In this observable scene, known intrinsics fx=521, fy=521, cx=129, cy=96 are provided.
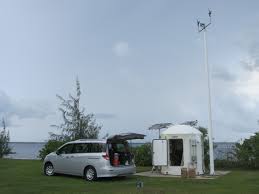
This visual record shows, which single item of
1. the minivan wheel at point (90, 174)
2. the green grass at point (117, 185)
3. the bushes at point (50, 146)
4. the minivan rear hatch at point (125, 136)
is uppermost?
the bushes at point (50, 146)

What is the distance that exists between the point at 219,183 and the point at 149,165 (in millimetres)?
10680

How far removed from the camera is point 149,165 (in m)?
30.0

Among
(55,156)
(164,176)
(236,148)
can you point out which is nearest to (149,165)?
(236,148)

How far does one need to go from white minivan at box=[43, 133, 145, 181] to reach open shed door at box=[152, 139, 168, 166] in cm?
244

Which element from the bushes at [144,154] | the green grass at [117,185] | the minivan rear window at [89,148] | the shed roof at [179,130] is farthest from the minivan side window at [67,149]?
the bushes at [144,154]

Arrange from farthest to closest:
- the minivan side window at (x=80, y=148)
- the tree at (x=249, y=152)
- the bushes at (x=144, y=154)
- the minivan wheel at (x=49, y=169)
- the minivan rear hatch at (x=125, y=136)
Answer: the bushes at (x=144, y=154), the tree at (x=249, y=152), the minivan wheel at (x=49, y=169), the minivan side window at (x=80, y=148), the minivan rear hatch at (x=125, y=136)

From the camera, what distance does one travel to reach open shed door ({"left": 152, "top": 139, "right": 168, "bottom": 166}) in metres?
24.3

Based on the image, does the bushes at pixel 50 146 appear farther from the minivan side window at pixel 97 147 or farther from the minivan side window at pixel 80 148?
the minivan side window at pixel 97 147

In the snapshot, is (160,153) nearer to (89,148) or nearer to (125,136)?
(125,136)

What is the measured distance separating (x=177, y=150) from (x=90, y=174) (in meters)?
5.52

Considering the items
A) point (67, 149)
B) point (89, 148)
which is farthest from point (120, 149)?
point (67, 149)

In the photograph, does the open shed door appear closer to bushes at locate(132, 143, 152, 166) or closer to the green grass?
the green grass

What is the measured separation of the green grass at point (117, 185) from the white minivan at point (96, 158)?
14.8 inches

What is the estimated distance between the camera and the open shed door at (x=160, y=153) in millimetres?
24312
